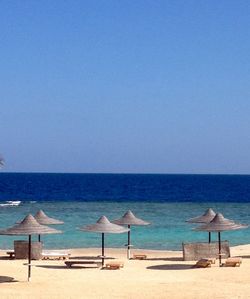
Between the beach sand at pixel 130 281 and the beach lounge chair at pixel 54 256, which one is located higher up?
the beach lounge chair at pixel 54 256

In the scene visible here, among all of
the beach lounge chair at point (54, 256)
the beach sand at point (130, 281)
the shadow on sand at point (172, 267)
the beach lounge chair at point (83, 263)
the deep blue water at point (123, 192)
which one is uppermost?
the deep blue water at point (123, 192)

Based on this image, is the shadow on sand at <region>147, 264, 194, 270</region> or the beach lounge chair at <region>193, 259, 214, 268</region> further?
the shadow on sand at <region>147, 264, 194, 270</region>

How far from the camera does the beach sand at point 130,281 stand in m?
16.6

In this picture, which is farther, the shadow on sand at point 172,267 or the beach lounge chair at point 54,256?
the beach lounge chair at point 54,256

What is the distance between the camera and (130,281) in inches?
738

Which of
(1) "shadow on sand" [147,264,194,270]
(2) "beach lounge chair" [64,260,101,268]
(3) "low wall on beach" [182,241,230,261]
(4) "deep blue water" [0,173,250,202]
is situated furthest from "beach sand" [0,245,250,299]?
(4) "deep blue water" [0,173,250,202]

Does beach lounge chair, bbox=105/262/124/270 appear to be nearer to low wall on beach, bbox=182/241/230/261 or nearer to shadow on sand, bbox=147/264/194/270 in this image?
shadow on sand, bbox=147/264/194/270

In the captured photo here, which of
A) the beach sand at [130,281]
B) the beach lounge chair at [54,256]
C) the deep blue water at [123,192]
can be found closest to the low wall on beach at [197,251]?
the beach sand at [130,281]

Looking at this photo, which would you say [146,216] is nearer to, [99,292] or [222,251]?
[222,251]

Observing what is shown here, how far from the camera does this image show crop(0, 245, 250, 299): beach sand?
54.5ft

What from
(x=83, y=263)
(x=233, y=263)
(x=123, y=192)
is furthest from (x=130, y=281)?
(x=123, y=192)

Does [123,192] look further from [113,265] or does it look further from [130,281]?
[130,281]

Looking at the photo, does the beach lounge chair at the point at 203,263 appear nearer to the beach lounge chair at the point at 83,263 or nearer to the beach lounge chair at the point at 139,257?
the beach lounge chair at the point at 139,257

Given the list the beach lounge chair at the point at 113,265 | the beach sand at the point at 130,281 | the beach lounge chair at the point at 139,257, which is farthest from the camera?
the beach lounge chair at the point at 139,257
